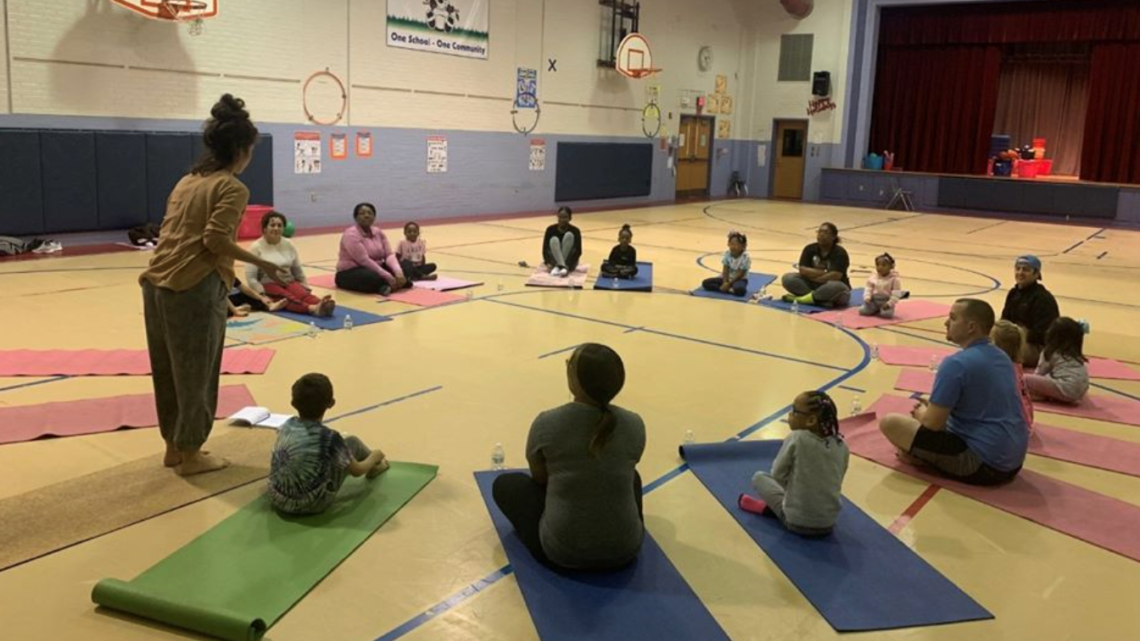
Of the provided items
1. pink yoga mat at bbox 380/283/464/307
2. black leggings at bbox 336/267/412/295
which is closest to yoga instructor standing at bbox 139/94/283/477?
pink yoga mat at bbox 380/283/464/307

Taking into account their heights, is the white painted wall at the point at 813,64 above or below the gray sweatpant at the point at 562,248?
above

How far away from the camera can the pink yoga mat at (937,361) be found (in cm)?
779

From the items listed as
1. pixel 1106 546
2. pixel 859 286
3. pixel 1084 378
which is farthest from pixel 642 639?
pixel 859 286

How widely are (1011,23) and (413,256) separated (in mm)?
21708

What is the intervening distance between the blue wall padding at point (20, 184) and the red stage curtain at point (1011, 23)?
77.9ft

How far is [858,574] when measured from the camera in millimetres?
4012

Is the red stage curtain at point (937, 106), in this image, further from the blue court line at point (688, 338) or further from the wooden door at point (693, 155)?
the blue court line at point (688, 338)

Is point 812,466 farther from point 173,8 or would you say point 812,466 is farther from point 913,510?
point 173,8

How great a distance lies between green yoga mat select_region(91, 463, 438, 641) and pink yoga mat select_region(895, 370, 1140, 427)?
4.14 metres

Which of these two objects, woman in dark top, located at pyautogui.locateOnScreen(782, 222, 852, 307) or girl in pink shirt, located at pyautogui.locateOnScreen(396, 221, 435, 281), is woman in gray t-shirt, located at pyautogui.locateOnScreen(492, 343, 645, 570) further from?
girl in pink shirt, located at pyautogui.locateOnScreen(396, 221, 435, 281)

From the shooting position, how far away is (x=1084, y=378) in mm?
6730

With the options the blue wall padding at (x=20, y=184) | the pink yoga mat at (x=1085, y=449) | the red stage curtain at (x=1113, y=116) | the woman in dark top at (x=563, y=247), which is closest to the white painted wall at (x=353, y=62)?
the blue wall padding at (x=20, y=184)

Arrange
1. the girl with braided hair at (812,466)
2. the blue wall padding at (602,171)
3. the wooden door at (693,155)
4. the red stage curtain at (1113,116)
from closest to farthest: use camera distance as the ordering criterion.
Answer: the girl with braided hair at (812,466), the blue wall padding at (602,171), the red stage curtain at (1113,116), the wooden door at (693,155)

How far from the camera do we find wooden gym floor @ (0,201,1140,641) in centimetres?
365
